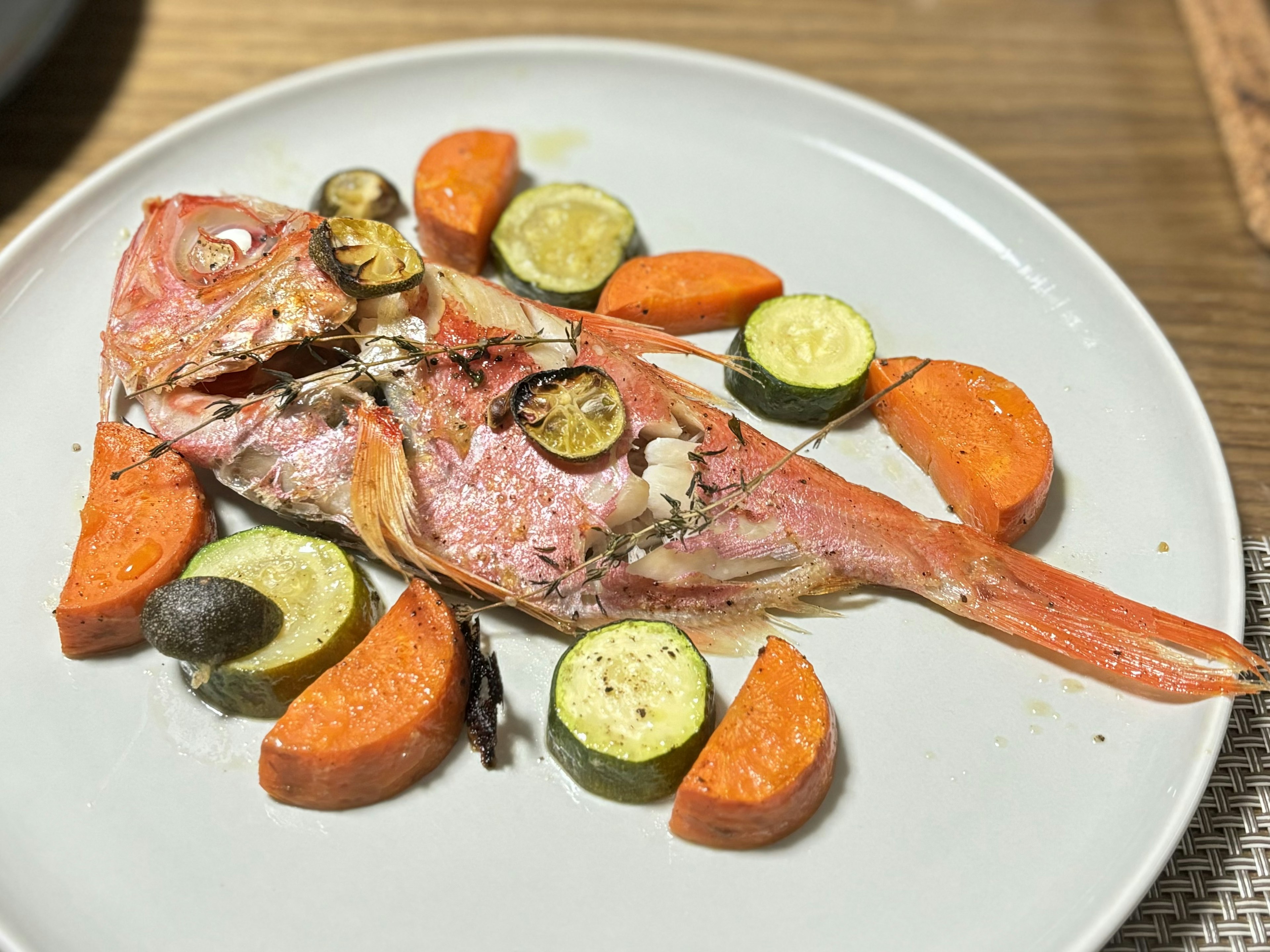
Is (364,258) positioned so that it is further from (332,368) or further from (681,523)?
(681,523)

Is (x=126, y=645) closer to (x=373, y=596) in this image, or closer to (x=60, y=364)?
(x=373, y=596)

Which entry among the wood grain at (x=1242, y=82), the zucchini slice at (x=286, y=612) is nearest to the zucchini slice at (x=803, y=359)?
the zucchini slice at (x=286, y=612)

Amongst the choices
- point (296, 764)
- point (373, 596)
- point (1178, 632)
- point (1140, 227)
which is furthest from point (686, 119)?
point (296, 764)

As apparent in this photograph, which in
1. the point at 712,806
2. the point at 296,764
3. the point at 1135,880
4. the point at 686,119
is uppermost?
the point at 686,119

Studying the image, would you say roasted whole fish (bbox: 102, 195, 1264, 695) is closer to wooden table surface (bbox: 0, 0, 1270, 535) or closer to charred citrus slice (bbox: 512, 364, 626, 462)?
charred citrus slice (bbox: 512, 364, 626, 462)

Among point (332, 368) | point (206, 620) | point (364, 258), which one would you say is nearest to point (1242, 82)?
point (364, 258)

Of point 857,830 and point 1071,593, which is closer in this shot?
point 857,830

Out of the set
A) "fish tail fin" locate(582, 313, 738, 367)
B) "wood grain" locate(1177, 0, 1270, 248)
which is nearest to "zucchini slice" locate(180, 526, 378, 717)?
"fish tail fin" locate(582, 313, 738, 367)
